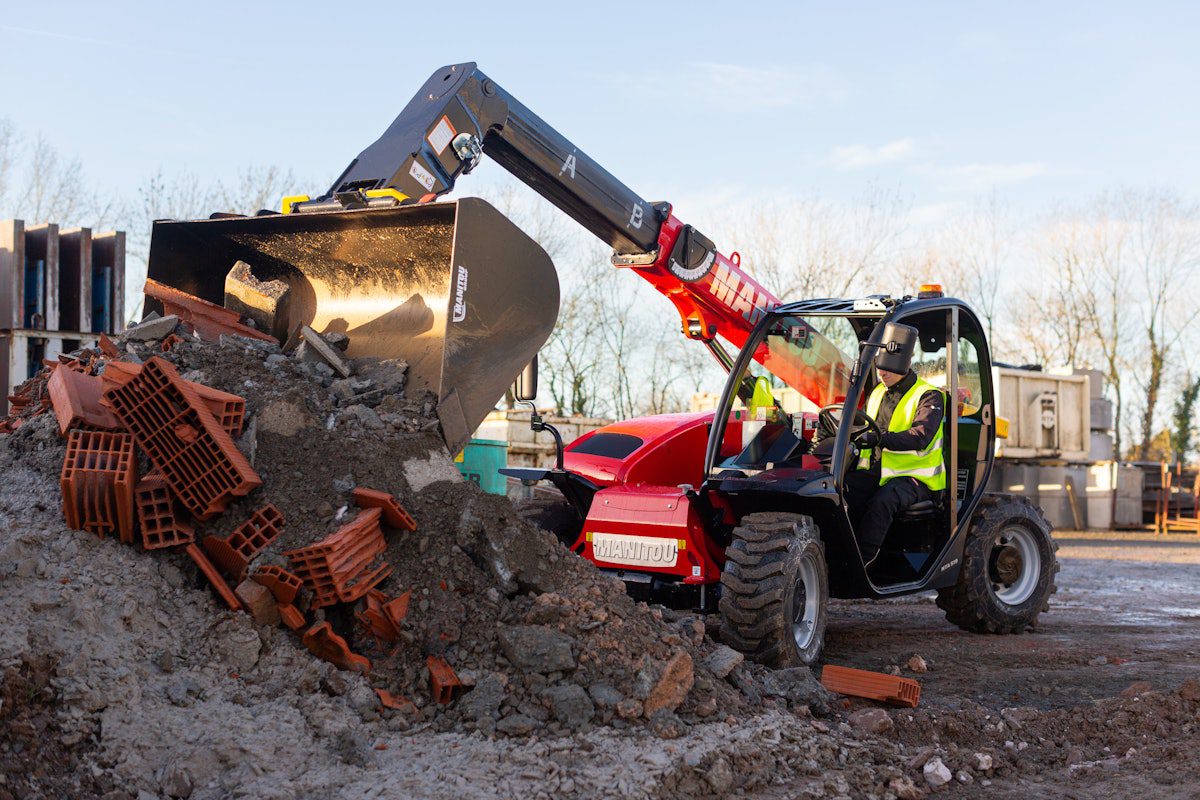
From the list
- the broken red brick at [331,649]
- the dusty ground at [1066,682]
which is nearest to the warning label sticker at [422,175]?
the broken red brick at [331,649]

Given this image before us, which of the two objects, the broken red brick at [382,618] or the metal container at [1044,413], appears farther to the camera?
the metal container at [1044,413]

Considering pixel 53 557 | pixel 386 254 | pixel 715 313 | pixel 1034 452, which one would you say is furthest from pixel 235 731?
pixel 1034 452

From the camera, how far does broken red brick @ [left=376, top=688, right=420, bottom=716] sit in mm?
4234

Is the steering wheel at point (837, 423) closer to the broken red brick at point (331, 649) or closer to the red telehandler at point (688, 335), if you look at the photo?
the red telehandler at point (688, 335)

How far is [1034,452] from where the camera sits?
18031mm

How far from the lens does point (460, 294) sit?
221 inches

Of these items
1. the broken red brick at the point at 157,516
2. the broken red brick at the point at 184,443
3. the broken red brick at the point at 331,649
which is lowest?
the broken red brick at the point at 331,649

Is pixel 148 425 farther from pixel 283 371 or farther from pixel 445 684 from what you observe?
pixel 445 684

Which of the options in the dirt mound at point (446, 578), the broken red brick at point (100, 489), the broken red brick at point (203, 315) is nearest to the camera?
the dirt mound at point (446, 578)

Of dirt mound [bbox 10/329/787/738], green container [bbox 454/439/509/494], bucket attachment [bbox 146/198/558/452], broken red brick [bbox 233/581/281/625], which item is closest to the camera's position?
dirt mound [bbox 10/329/787/738]

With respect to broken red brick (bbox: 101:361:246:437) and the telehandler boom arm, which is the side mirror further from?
broken red brick (bbox: 101:361:246:437)

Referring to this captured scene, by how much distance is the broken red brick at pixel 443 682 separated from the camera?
4.31 meters

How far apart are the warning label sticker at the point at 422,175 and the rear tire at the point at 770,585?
2.52 metres

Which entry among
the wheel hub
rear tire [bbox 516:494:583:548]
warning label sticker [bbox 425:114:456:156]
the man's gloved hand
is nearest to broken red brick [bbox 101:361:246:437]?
warning label sticker [bbox 425:114:456:156]
